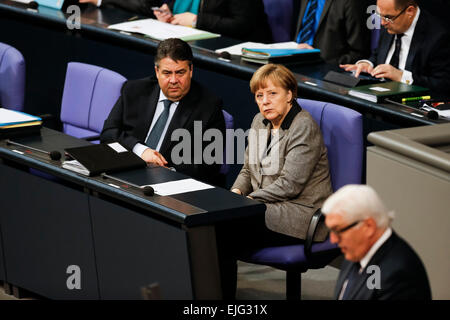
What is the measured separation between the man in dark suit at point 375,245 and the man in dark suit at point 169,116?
2035 millimetres

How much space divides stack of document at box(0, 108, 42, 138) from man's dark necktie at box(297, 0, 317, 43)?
7.21 feet

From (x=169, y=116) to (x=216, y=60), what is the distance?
904mm

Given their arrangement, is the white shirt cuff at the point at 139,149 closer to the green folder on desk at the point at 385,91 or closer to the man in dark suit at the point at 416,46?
the green folder on desk at the point at 385,91

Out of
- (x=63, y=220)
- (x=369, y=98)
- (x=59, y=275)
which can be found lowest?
(x=59, y=275)

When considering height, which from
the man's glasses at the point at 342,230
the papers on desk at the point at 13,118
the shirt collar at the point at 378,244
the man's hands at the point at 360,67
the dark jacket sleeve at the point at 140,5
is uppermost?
the dark jacket sleeve at the point at 140,5

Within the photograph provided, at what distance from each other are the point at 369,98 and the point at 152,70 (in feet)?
6.02

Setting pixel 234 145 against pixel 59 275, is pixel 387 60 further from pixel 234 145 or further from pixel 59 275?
pixel 59 275

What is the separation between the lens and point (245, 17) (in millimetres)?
6621

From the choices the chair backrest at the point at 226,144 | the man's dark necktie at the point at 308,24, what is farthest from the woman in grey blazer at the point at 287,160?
the man's dark necktie at the point at 308,24

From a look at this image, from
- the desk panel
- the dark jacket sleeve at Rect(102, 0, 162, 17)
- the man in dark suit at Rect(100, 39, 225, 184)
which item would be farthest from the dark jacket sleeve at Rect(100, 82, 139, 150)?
the dark jacket sleeve at Rect(102, 0, 162, 17)

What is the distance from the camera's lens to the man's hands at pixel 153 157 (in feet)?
16.1

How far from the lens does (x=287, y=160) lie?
4.57m

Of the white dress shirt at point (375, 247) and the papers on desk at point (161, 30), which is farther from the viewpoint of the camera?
the papers on desk at point (161, 30)
